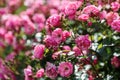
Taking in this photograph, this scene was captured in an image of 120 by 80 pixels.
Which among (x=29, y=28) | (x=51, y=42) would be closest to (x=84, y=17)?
(x=51, y=42)

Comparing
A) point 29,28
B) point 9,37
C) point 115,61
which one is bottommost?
point 115,61

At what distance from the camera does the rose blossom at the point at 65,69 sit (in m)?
3.22

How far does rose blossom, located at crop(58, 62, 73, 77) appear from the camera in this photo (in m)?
3.22

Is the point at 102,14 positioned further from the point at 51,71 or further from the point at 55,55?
the point at 51,71

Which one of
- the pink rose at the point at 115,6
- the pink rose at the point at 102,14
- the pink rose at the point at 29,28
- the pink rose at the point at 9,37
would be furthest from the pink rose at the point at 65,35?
the pink rose at the point at 9,37

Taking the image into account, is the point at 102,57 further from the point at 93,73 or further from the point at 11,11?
the point at 11,11

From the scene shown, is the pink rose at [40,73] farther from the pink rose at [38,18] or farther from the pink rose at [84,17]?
the pink rose at [38,18]

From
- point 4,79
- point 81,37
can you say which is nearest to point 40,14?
point 4,79

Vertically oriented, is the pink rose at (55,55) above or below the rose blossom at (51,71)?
above

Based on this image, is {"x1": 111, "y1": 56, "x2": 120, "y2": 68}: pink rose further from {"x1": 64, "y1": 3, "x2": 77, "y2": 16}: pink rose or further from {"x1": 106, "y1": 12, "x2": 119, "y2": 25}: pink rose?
{"x1": 64, "y1": 3, "x2": 77, "y2": 16}: pink rose

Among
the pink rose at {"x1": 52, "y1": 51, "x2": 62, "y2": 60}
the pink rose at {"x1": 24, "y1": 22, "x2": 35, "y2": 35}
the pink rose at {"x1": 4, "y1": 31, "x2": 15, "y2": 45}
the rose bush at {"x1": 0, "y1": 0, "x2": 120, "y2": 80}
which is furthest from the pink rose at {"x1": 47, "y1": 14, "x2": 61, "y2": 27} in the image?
the pink rose at {"x1": 4, "y1": 31, "x2": 15, "y2": 45}

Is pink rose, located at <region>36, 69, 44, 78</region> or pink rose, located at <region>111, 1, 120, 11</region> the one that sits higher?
pink rose, located at <region>111, 1, 120, 11</region>

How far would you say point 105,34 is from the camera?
141 inches

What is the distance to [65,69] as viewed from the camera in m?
3.23
